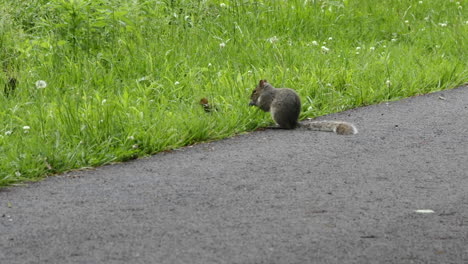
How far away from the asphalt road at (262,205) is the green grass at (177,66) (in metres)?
0.28

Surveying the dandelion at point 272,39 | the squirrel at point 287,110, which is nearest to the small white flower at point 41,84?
the squirrel at point 287,110

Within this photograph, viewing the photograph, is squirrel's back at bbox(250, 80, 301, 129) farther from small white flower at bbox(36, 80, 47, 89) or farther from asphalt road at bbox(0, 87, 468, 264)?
small white flower at bbox(36, 80, 47, 89)

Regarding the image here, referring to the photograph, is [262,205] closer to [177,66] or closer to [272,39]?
[177,66]

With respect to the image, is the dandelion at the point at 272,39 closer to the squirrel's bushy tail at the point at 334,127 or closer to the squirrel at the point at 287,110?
the squirrel at the point at 287,110

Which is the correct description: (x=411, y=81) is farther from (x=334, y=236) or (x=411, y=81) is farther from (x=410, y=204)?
(x=334, y=236)

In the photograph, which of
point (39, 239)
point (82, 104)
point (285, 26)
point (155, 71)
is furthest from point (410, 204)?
point (285, 26)

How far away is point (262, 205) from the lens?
4691mm

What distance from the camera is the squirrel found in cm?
652

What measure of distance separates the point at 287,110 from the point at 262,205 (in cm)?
198

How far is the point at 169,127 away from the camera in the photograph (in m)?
6.24

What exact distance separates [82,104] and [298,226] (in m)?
2.75

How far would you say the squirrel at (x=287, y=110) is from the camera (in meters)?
6.52

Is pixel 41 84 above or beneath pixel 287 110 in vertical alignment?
above


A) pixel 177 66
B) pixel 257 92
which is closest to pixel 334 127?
pixel 257 92
